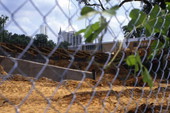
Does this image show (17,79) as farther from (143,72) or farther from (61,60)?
(143,72)

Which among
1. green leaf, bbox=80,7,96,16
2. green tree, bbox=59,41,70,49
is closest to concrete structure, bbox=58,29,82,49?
green tree, bbox=59,41,70,49

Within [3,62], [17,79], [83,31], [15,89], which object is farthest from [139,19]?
[3,62]

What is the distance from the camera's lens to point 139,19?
1.39m

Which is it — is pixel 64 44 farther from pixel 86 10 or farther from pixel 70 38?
pixel 86 10

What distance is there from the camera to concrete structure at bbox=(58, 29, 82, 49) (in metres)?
1.04

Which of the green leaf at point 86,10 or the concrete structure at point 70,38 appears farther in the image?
Answer: the concrete structure at point 70,38

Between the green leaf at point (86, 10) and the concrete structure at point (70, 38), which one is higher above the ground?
the green leaf at point (86, 10)

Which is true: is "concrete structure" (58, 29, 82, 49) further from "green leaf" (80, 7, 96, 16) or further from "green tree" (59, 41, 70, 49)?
"green leaf" (80, 7, 96, 16)

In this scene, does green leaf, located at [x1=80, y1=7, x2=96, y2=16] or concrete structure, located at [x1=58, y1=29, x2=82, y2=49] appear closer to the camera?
green leaf, located at [x1=80, y1=7, x2=96, y2=16]

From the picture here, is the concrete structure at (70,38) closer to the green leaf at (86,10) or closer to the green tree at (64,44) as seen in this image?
the green tree at (64,44)

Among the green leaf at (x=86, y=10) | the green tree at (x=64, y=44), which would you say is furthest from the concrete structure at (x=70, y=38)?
the green leaf at (x=86, y=10)

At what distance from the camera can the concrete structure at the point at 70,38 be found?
1044 mm

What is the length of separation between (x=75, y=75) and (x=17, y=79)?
1.95m

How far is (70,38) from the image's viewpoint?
1154mm
